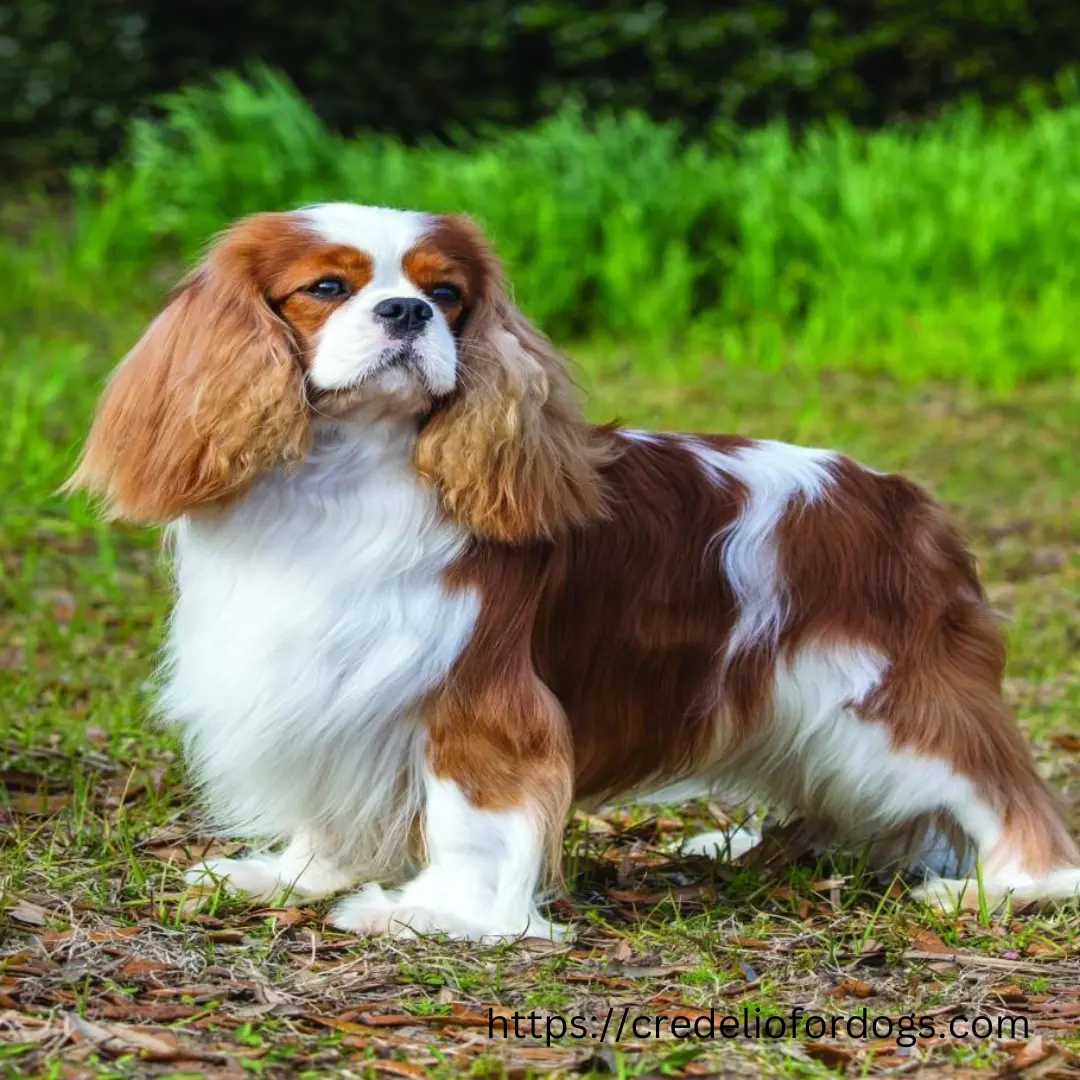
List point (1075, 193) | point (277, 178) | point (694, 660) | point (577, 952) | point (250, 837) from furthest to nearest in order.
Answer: point (277, 178) → point (1075, 193) → point (250, 837) → point (694, 660) → point (577, 952)

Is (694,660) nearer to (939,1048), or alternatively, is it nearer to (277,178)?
(939,1048)

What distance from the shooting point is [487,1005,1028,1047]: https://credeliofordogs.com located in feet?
9.06

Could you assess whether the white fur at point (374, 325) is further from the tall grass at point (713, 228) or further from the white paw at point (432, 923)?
the tall grass at point (713, 228)

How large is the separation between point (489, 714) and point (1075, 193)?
271 inches

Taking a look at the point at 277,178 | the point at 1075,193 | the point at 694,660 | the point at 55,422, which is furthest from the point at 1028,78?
the point at 694,660

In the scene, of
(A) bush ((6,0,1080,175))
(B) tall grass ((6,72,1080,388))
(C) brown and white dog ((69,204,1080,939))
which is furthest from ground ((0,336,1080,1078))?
(A) bush ((6,0,1080,175))

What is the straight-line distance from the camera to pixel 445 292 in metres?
3.27

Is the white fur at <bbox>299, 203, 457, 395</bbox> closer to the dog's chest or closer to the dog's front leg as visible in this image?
the dog's chest

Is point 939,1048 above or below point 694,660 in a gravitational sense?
below

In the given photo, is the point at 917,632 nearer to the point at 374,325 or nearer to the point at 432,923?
the point at 432,923

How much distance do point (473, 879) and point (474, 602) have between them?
48cm

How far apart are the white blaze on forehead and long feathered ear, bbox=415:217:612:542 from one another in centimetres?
11

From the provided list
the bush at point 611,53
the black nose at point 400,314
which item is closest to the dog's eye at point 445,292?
the black nose at point 400,314

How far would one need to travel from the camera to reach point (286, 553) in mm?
3240
